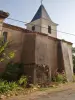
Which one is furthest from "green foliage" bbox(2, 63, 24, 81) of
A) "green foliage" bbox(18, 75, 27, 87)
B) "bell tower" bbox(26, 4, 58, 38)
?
"bell tower" bbox(26, 4, 58, 38)

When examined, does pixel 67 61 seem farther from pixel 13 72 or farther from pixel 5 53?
pixel 5 53

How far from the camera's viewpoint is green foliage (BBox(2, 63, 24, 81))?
12273 mm

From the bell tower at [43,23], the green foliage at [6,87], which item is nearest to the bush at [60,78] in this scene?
the green foliage at [6,87]

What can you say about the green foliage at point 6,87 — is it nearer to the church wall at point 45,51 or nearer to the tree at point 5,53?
the tree at point 5,53

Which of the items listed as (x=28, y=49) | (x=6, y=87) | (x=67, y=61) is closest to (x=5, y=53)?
(x=28, y=49)

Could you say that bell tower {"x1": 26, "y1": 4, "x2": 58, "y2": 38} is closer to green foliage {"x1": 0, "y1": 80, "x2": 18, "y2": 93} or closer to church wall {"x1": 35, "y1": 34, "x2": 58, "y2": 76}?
church wall {"x1": 35, "y1": 34, "x2": 58, "y2": 76}

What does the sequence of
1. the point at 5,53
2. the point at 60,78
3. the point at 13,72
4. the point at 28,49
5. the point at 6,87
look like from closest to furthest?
the point at 6,87, the point at 13,72, the point at 5,53, the point at 28,49, the point at 60,78

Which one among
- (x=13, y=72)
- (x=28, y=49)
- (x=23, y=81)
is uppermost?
(x=28, y=49)

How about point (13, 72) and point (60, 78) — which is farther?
point (60, 78)

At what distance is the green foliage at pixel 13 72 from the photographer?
12.3m

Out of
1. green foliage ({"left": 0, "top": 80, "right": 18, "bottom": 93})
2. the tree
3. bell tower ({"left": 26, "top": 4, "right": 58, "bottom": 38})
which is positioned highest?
bell tower ({"left": 26, "top": 4, "right": 58, "bottom": 38})

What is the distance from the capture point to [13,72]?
12.5 m

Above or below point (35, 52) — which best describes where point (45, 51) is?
above

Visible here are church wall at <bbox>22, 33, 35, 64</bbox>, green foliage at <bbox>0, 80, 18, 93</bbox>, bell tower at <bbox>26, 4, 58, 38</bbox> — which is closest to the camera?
green foliage at <bbox>0, 80, 18, 93</bbox>
